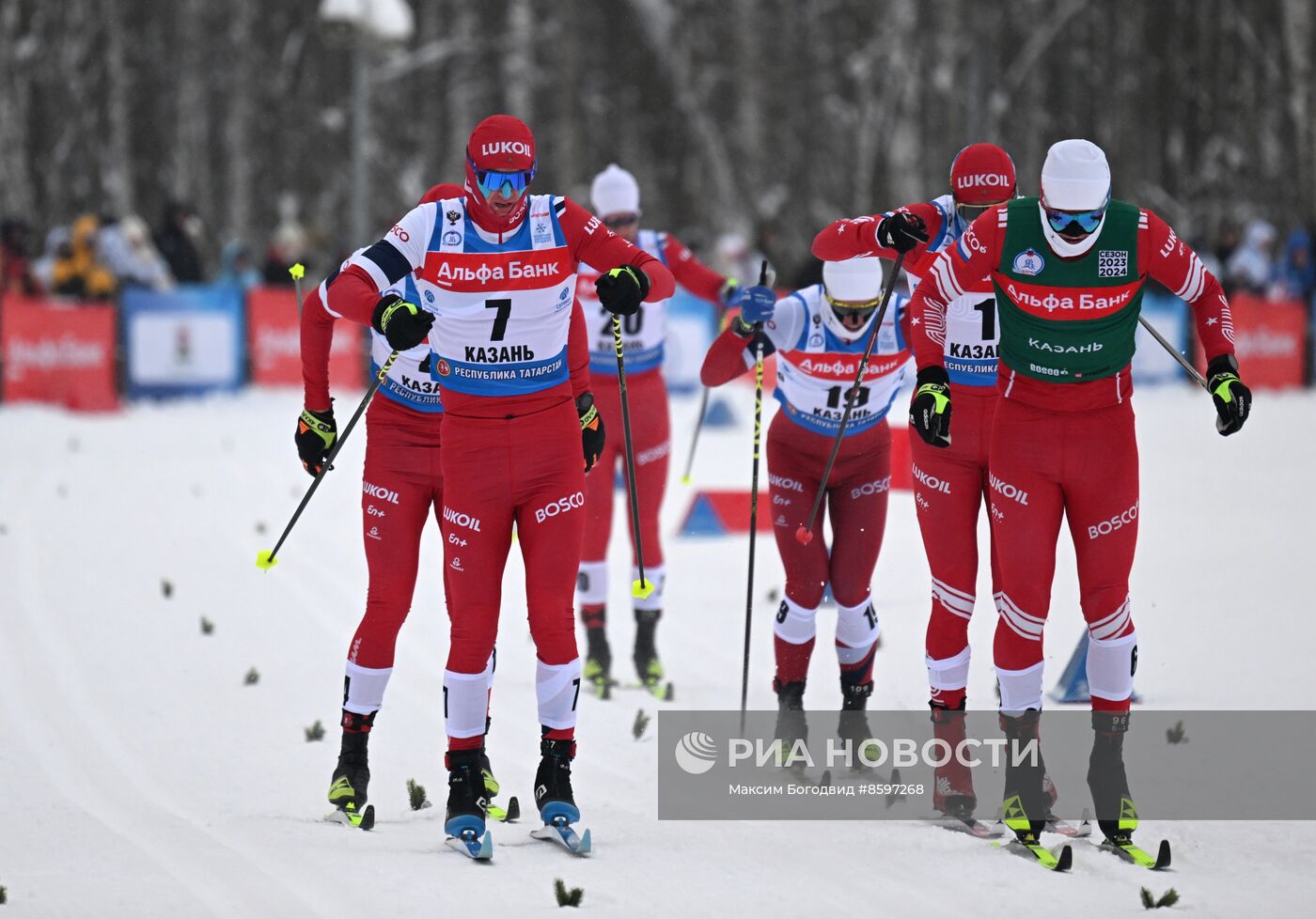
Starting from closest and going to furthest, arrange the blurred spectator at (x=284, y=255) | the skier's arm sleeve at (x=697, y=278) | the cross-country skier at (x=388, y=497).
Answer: the cross-country skier at (x=388, y=497) < the skier's arm sleeve at (x=697, y=278) < the blurred spectator at (x=284, y=255)

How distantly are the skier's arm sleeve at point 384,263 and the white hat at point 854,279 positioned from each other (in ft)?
6.39

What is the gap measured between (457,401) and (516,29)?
26384 mm

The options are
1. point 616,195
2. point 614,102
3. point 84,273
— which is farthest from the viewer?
point 614,102

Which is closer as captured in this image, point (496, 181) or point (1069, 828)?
point (496, 181)

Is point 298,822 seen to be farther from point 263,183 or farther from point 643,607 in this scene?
point 263,183

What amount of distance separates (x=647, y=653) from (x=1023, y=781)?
9.87ft

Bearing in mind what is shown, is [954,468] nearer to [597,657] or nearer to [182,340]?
[597,657]

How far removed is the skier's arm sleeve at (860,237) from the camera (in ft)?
22.2

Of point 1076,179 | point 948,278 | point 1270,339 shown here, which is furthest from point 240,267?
point 1076,179

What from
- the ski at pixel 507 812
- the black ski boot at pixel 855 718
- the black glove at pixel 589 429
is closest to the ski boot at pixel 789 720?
the black ski boot at pixel 855 718

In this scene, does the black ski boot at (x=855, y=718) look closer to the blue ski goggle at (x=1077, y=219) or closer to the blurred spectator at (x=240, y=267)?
the blue ski goggle at (x=1077, y=219)

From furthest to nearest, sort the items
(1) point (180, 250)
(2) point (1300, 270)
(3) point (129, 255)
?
(2) point (1300, 270) < (1) point (180, 250) < (3) point (129, 255)

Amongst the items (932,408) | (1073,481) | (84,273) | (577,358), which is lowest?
(1073,481)

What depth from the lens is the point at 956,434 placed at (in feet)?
22.3
